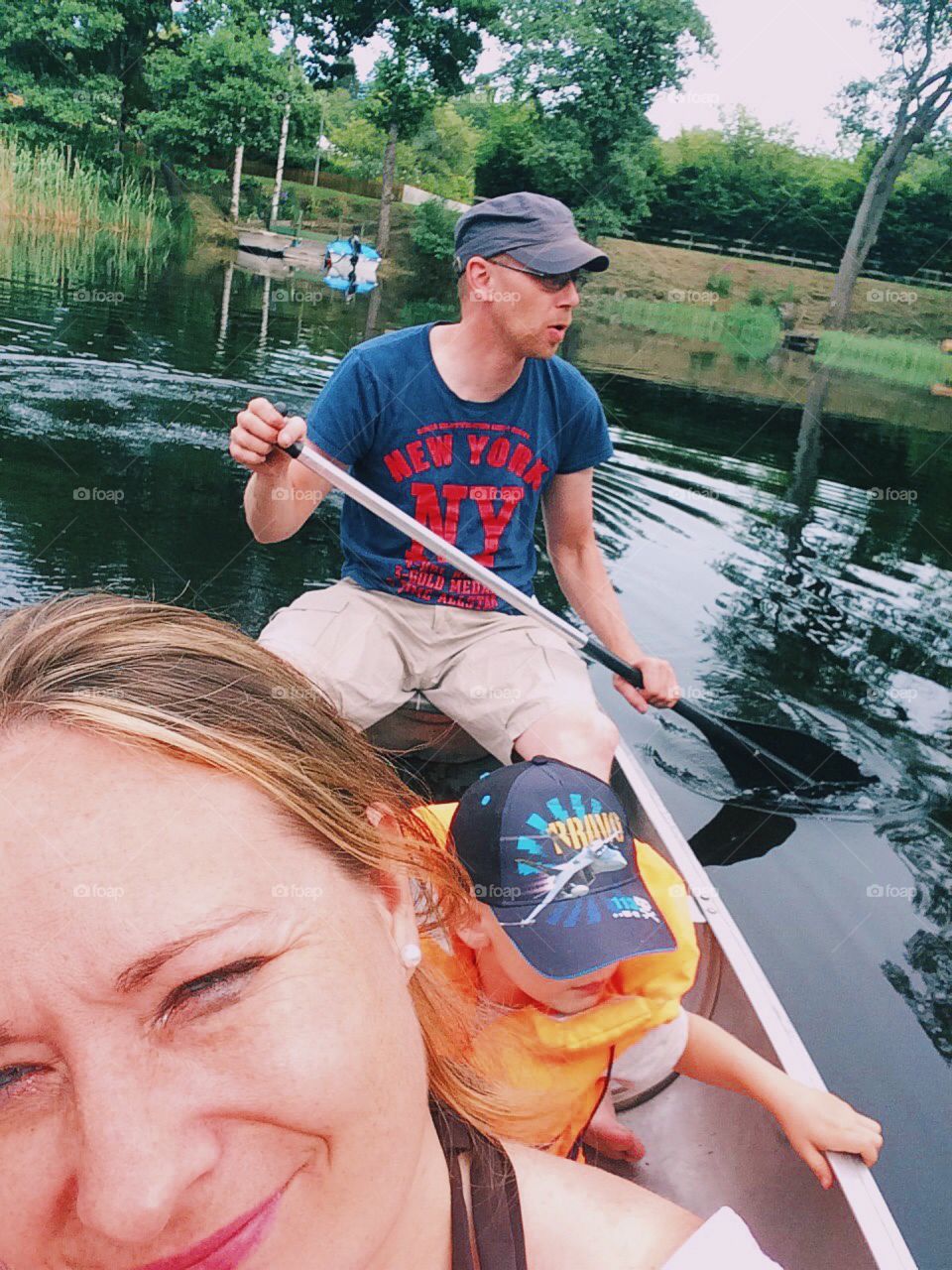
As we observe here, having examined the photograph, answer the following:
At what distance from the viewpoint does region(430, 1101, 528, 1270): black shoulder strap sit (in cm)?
89

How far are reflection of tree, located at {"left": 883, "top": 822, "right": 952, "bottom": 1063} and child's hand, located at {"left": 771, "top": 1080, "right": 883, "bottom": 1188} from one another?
4.48 ft

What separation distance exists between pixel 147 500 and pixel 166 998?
507cm

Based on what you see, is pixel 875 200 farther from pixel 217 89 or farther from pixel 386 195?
pixel 217 89

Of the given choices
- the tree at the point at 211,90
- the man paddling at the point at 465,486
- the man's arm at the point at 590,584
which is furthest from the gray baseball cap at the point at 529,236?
the tree at the point at 211,90

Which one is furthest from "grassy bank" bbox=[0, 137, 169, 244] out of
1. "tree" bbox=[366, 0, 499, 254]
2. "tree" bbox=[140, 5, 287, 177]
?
"tree" bbox=[366, 0, 499, 254]

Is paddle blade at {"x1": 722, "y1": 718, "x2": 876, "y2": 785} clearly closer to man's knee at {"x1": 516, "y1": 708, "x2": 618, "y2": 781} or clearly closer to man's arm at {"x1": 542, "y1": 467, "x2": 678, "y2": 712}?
man's arm at {"x1": 542, "y1": 467, "x2": 678, "y2": 712}

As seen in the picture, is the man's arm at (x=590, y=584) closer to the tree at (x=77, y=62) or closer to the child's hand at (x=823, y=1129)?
the child's hand at (x=823, y=1129)

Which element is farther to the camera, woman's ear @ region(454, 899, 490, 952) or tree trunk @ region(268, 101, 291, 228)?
tree trunk @ region(268, 101, 291, 228)

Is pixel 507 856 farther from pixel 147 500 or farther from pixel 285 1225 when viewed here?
pixel 147 500

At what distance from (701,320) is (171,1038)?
2876 centimetres

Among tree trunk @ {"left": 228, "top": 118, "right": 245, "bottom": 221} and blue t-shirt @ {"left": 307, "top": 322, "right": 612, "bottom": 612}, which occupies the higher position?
tree trunk @ {"left": 228, "top": 118, "right": 245, "bottom": 221}

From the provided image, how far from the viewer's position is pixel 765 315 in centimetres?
2781

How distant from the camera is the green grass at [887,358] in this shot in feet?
70.6


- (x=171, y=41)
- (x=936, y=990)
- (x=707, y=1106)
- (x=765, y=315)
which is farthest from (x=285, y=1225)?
(x=171, y=41)
